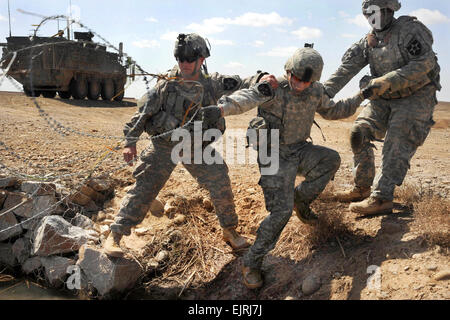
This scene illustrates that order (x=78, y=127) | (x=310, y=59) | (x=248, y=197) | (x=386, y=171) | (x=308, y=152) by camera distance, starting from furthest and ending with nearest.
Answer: (x=78, y=127), (x=248, y=197), (x=386, y=171), (x=308, y=152), (x=310, y=59)

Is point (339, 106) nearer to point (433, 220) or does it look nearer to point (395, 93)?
point (395, 93)

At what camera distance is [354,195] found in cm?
441

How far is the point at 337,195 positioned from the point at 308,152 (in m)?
1.14

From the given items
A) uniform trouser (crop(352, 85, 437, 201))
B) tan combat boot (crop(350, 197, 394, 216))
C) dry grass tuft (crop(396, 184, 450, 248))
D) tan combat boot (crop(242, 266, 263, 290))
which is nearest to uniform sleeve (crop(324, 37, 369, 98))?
uniform trouser (crop(352, 85, 437, 201))

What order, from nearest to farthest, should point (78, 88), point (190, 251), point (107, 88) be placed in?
point (190, 251), point (78, 88), point (107, 88)

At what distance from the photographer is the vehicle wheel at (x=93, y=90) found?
61.1 feet

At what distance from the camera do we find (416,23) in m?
3.71

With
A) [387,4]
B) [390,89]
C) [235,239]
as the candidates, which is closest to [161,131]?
[235,239]

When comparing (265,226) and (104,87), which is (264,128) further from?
(104,87)

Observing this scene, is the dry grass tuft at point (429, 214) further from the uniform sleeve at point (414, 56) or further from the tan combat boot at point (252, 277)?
the tan combat boot at point (252, 277)

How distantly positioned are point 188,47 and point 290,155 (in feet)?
4.00

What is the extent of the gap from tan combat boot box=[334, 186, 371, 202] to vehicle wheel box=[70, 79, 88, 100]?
15.4 m
